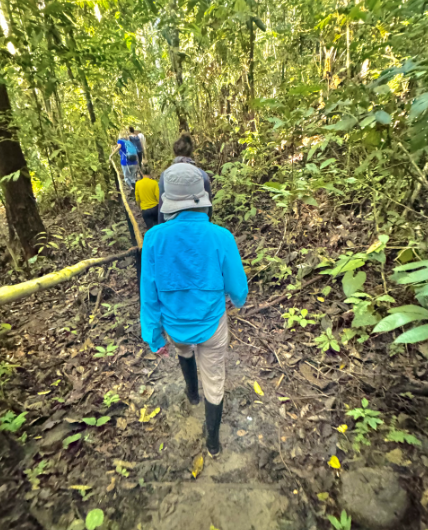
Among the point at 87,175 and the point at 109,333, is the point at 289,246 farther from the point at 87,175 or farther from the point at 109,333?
the point at 87,175

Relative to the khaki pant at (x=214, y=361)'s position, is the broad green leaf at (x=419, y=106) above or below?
above

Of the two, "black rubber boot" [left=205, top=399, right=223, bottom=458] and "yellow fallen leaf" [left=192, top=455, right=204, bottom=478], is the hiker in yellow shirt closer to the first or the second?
"black rubber boot" [left=205, top=399, right=223, bottom=458]

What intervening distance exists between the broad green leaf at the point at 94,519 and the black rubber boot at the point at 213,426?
0.84m

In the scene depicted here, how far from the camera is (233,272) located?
194 cm

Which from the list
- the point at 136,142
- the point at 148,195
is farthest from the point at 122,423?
the point at 136,142

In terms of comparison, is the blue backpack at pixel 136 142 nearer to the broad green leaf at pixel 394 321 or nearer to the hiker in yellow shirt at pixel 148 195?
the hiker in yellow shirt at pixel 148 195

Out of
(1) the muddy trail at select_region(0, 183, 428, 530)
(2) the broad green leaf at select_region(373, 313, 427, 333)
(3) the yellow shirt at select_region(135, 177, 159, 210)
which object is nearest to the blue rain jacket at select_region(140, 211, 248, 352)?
(2) the broad green leaf at select_region(373, 313, 427, 333)

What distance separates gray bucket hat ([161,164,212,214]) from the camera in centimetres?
175

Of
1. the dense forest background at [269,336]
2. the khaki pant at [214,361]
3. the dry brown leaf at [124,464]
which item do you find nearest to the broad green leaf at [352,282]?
the dense forest background at [269,336]

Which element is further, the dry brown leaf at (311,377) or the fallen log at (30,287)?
the dry brown leaf at (311,377)

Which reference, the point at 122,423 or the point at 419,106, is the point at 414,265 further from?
the point at 122,423

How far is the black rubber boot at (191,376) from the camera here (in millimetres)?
2435

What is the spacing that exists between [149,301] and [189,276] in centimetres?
37

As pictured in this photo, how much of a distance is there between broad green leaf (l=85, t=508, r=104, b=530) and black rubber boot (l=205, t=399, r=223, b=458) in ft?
2.77
